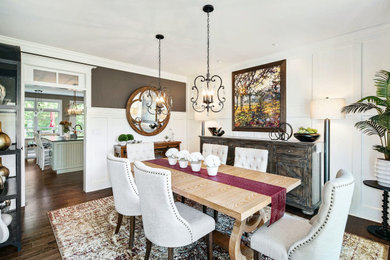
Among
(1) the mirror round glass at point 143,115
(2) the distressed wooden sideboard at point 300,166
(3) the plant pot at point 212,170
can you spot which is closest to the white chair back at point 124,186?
(3) the plant pot at point 212,170

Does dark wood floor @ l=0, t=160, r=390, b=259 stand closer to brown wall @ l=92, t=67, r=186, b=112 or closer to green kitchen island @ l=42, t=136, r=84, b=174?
green kitchen island @ l=42, t=136, r=84, b=174

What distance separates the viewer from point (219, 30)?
282cm

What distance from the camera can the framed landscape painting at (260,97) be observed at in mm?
3656

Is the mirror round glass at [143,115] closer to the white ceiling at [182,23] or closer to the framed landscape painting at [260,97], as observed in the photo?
the white ceiling at [182,23]

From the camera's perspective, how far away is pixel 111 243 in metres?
2.21

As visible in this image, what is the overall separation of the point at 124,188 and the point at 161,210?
73 centimetres

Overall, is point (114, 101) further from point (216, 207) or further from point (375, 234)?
point (375, 234)

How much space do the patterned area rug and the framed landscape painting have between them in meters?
1.98

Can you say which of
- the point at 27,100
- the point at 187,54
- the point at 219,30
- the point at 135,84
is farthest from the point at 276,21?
the point at 27,100

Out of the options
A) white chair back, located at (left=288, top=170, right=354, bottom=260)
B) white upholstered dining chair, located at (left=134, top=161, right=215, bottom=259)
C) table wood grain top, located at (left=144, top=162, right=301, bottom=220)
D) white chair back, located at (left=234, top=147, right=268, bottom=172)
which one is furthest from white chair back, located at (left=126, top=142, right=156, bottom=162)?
white chair back, located at (left=288, top=170, right=354, bottom=260)

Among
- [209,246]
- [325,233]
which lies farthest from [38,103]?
[325,233]

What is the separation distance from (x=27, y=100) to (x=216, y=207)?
9.98 metres

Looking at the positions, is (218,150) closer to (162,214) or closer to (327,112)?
(327,112)

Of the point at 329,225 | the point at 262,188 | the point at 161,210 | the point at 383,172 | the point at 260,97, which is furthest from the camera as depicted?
the point at 260,97
